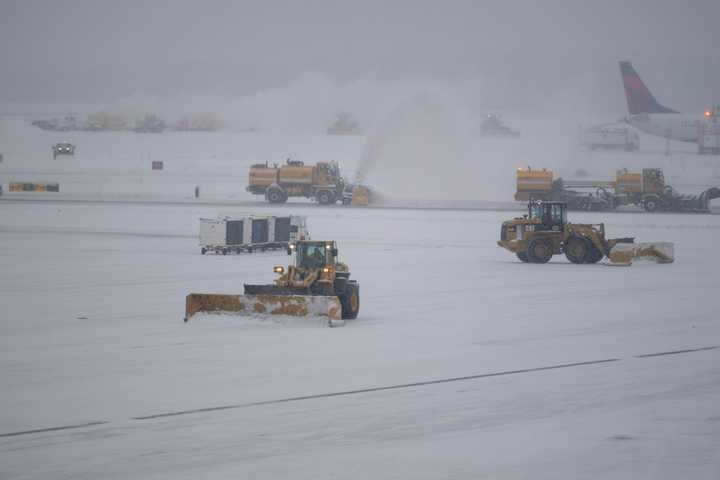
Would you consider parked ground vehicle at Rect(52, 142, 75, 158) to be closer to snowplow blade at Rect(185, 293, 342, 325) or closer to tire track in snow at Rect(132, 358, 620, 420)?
snowplow blade at Rect(185, 293, 342, 325)

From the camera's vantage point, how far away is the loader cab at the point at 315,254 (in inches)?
1003

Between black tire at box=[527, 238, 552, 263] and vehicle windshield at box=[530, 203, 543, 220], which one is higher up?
vehicle windshield at box=[530, 203, 543, 220]

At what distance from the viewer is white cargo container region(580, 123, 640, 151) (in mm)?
155500

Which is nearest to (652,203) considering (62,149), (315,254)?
(315,254)

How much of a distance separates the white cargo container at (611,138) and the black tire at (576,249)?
11677 cm

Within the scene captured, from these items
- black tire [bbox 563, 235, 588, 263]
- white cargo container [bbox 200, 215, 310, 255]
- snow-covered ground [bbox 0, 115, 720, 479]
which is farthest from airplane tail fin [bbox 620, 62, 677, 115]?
black tire [bbox 563, 235, 588, 263]

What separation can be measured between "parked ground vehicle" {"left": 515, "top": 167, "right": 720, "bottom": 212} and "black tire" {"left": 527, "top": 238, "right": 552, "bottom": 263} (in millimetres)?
33100

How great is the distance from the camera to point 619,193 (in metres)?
75.9

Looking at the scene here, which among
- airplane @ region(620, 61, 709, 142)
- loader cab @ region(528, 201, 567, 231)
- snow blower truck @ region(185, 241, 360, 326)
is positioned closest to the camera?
snow blower truck @ region(185, 241, 360, 326)

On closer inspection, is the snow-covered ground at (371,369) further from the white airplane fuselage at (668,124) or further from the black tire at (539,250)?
the white airplane fuselage at (668,124)

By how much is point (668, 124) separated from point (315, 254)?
396ft

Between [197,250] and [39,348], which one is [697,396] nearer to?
[39,348]

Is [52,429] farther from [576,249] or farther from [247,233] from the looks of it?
[247,233]

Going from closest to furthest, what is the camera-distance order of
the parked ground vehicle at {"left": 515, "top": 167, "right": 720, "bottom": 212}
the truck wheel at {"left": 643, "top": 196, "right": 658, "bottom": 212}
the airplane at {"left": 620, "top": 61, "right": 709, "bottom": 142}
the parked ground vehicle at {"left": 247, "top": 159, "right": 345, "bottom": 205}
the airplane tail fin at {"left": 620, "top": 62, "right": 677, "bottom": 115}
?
the parked ground vehicle at {"left": 515, "top": 167, "right": 720, "bottom": 212}
the truck wheel at {"left": 643, "top": 196, "right": 658, "bottom": 212}
the parked ground vehicle at {"left": 247, "top": 159, "right": 345, "bottom": 205}
the airplane at {"left": 620, "top": 61, "right": 709, "bottom": 142}
the airplane tail fin at {"left": 620, "top": 62, "right": 677, "bottom": 115}
